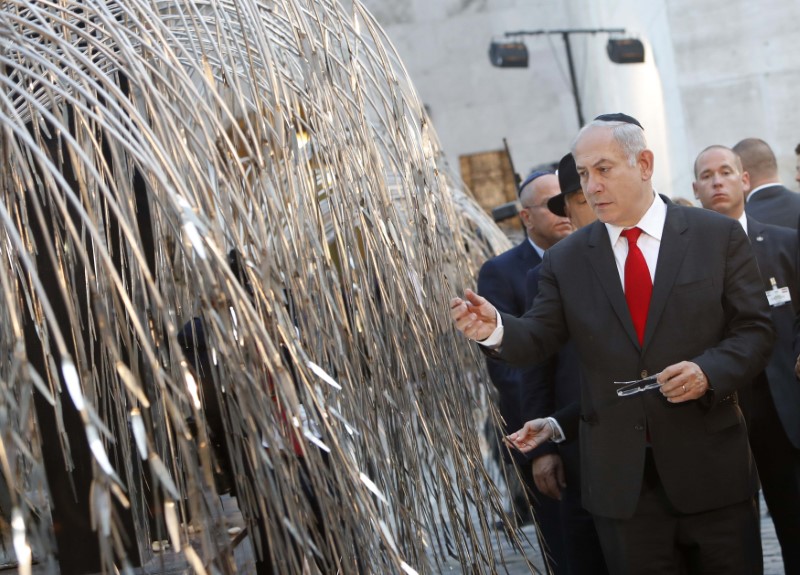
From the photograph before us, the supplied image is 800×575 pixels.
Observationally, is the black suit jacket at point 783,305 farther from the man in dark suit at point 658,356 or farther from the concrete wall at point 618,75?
the concrete wall at point 618,75

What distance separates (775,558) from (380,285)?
3034 mm

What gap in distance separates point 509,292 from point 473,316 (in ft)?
3.92

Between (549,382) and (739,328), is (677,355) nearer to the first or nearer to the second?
(739,328)

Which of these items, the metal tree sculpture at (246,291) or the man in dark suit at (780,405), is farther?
the man in dark suit at (780,405)

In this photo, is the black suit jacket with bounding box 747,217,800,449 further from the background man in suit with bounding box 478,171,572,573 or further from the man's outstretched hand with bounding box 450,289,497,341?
the man's outstretched hand with bounding box 450,289,497,341

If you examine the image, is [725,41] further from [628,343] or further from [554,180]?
[628,343]

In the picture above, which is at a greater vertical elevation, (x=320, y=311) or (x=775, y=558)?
(x=320, y=311)

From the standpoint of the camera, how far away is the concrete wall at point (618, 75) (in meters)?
8.16

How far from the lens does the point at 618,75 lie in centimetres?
1105

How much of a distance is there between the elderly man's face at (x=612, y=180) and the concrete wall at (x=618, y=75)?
6109 millimetres

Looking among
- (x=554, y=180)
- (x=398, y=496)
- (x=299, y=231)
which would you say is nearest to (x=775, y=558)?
(x=554, y=180)

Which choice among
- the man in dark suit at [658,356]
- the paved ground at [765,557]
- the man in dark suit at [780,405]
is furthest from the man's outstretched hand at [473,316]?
the paved ground at [765,557]

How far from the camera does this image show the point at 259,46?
154 cm

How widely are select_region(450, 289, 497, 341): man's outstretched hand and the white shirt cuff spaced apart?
0.06ft
